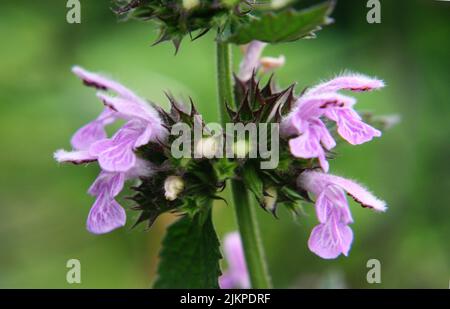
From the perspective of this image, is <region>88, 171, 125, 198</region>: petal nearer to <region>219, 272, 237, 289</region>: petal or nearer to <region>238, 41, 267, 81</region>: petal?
<region>238, 41, 267, 81</region>: petal

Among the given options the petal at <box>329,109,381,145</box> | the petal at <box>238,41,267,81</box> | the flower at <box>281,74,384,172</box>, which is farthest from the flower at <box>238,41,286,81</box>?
the petal at <box>329,109,381,145</box>

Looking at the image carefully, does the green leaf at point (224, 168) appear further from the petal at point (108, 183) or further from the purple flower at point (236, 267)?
the purple flower at point (236, 267)

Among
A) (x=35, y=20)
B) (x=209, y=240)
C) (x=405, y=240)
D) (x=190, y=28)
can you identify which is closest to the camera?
(x=190, y=28)

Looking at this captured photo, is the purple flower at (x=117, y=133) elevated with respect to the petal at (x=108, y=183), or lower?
elevated

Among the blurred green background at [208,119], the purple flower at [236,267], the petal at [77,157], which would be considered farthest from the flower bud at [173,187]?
the blurred green background at [208,119]
